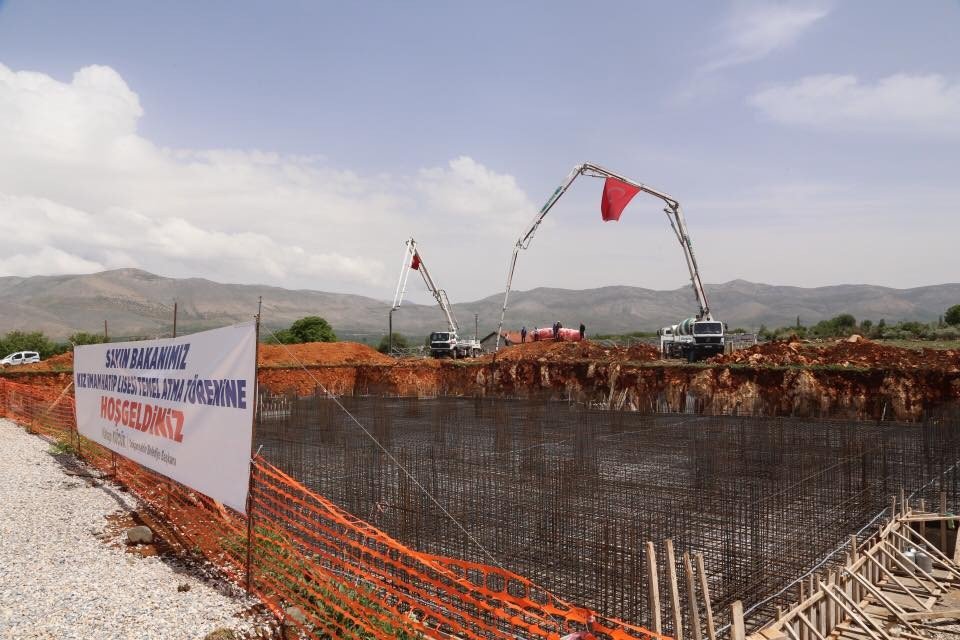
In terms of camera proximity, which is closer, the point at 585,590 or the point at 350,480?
the point at 585,590

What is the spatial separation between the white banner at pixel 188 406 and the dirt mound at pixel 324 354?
21519 millimetres

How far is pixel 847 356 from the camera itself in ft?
69.3

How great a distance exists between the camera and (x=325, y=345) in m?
33.8

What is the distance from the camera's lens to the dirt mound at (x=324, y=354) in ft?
99.8

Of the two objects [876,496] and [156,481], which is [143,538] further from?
[876,496]

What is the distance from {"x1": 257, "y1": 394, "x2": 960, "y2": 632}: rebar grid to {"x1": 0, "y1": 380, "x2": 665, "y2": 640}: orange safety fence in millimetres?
A: 579

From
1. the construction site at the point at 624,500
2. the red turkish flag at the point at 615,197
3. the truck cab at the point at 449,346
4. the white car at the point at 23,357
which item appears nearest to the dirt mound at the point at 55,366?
the construction site at the point at 624,500

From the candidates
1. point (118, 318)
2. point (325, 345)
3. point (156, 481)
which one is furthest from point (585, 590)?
point (118, 318)

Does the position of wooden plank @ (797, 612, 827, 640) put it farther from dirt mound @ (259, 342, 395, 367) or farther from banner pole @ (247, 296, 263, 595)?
dirt mound @ (259, 342, 395, 367)

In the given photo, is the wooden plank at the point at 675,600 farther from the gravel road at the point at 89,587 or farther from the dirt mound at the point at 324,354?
the dirt mound at the point at 324,354

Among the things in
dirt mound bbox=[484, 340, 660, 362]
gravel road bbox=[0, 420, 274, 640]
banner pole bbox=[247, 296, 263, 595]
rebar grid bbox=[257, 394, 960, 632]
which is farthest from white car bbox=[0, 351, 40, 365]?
banner pole bbox=[247, 296, 263, 595]

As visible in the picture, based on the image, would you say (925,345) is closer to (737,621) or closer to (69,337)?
(737,621)

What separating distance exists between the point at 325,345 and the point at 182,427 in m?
28.0

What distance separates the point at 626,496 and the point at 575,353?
61.0 feet
